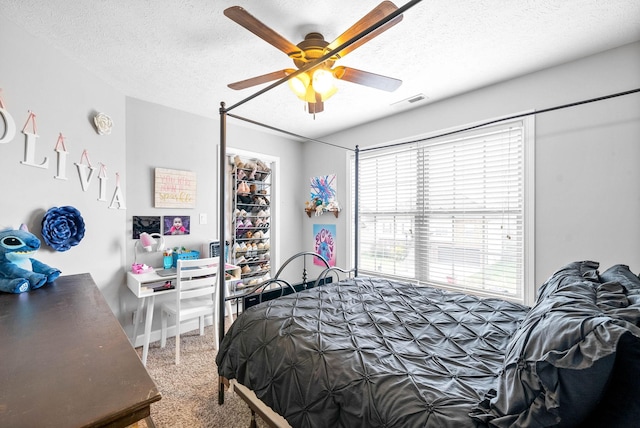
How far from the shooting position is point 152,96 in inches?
108

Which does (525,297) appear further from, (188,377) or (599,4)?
(188,377)

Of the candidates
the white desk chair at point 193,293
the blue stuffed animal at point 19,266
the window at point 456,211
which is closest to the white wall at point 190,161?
the white desk chair at point 193,293

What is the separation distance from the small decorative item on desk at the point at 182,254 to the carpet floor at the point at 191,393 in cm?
86

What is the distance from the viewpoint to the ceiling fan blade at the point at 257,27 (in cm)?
127

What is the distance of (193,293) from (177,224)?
0.91 metres

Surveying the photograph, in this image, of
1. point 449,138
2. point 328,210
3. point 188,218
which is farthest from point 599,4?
point 188,218

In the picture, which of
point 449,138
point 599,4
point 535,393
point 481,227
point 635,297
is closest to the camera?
point 535,393

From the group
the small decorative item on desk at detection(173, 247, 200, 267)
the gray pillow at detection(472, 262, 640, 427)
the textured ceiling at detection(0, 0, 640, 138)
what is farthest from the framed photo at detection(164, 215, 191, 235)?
the gray pillow at detection(472, 262, 640, 427)

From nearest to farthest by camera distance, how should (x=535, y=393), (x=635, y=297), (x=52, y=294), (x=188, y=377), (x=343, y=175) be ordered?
(x=535, y=393) → (x=635, y=297) → (x=52, y=294) → (x=188, y=377) → (x=343, y=175)

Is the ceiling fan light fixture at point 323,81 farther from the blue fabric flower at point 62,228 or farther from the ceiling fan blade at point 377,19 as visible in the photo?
the blue fabric flower at point 62,228

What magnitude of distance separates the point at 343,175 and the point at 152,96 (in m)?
2.34

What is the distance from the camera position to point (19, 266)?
1.56 metres

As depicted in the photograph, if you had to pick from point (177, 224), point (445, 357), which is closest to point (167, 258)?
point (177, 224)

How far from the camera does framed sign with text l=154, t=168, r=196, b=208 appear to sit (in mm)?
2926
